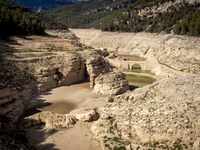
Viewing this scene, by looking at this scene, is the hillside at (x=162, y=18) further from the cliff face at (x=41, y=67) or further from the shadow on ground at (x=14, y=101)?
the shadow on ground at (x=14, y=101)

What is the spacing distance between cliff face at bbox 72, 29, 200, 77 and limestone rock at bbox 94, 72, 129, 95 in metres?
15.0

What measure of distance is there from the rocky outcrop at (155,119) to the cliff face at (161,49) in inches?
1071

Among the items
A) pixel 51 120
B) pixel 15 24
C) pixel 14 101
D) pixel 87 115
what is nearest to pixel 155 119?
pixel 87 115

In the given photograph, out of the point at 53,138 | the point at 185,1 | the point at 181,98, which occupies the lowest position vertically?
the point at 53,138

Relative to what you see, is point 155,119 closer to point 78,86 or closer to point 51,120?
point 51,120

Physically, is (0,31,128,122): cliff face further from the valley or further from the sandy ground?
the sandy ground

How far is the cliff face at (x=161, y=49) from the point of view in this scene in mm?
67562

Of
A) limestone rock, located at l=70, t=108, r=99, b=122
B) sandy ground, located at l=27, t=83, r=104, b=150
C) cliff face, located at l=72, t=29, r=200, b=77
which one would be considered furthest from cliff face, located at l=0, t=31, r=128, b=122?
cliff face, located at l=72, t=29, r=200, b=77

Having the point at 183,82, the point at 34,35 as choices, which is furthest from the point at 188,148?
the point at 34,35

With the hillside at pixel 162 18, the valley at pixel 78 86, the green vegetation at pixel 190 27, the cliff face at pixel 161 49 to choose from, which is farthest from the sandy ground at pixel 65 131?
the hillside at pixel 162 18

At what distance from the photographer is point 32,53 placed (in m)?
56.2

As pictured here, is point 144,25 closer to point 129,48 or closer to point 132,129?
point 129,48

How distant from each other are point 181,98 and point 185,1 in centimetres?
8425

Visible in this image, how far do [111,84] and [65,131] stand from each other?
576 inches
